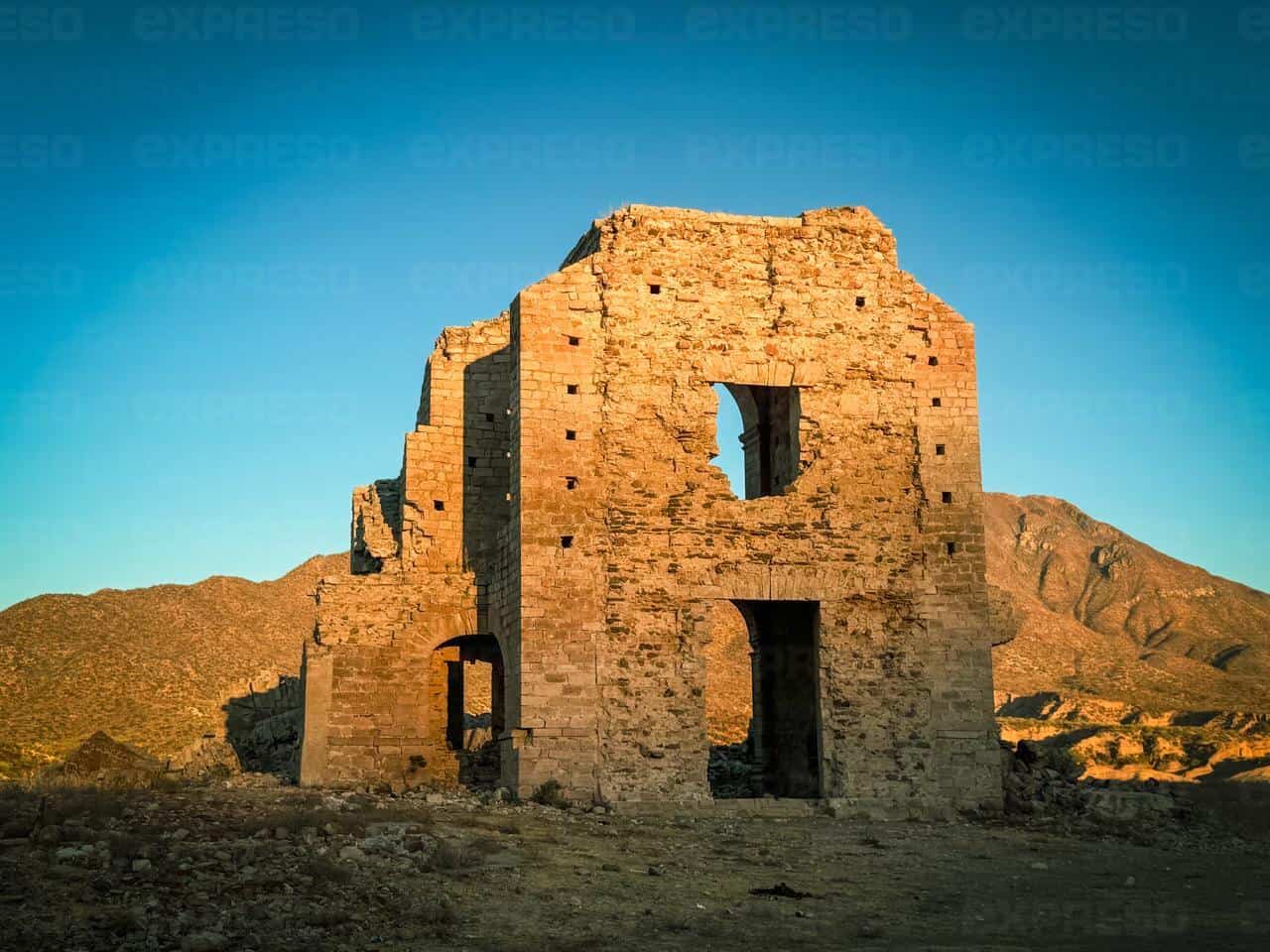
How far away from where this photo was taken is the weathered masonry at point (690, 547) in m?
15.6

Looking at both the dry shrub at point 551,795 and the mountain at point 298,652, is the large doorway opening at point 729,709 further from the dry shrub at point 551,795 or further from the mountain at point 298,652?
the dry shrub at point 551,795

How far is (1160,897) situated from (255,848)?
779cm

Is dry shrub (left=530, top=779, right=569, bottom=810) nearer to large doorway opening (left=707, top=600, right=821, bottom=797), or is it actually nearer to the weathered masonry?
the weathered masonry

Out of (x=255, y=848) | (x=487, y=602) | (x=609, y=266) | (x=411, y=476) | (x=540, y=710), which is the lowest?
(x=255, y=848)

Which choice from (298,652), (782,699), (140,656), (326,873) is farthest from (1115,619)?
(326,873)

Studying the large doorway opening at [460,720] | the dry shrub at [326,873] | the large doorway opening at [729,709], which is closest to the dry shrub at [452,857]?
the dry shrub at [326,873]

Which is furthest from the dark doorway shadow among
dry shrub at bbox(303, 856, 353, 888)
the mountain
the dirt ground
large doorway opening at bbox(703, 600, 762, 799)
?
dry shrub at bbox(303, 856, 353, 888)

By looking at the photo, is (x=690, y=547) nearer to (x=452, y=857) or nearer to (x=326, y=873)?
(x=452, y=857)

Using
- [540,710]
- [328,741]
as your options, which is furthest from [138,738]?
[540,710]

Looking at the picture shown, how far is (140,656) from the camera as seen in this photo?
132 feet

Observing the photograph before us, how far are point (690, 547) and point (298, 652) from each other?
2914cm

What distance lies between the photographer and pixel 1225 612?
67.4 metres

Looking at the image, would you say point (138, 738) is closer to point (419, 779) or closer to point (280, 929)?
point (419, 779)

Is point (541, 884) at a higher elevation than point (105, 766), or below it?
below
